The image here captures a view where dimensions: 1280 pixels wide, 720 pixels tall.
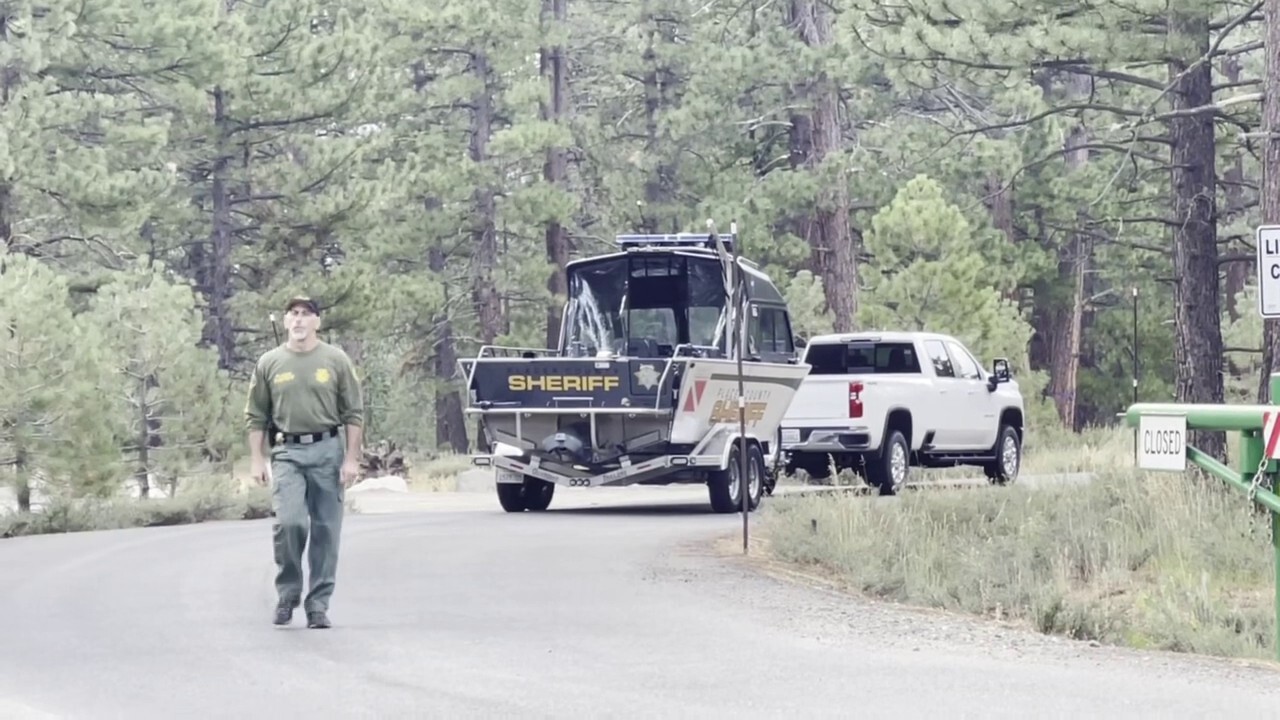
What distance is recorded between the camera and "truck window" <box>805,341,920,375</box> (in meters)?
25.6

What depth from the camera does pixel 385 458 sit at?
38.5 metres

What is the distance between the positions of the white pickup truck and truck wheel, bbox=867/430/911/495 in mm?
12

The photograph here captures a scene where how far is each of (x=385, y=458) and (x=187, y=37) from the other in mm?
8400

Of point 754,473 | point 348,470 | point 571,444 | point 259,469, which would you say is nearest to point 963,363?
point 754,473

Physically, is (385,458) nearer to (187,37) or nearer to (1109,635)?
(187,37)

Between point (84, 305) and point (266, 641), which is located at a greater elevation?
point (84, 305)

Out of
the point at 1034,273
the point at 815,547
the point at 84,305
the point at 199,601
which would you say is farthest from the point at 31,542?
the point at 1034,273

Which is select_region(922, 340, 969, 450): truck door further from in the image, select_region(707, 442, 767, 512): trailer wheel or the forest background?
select_region(707, 442, 767, 512): trailer wheel

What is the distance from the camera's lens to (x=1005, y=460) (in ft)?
90.5

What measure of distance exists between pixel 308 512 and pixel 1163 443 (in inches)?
193

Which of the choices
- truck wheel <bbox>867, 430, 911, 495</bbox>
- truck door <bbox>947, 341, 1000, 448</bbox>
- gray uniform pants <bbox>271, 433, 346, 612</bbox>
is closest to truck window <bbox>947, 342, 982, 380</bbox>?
truck door <bbox>947, 341, 1000, 448</bbox>

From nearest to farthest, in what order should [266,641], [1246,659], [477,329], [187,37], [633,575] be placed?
[1246,659] < [266,641] < [633,575] < [187,37] < [477,329]

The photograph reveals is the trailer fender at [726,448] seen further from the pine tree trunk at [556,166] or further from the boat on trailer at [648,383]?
the pine tree trunk at [556,166]

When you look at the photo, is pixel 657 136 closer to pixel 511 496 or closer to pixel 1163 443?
pixel 511 496
